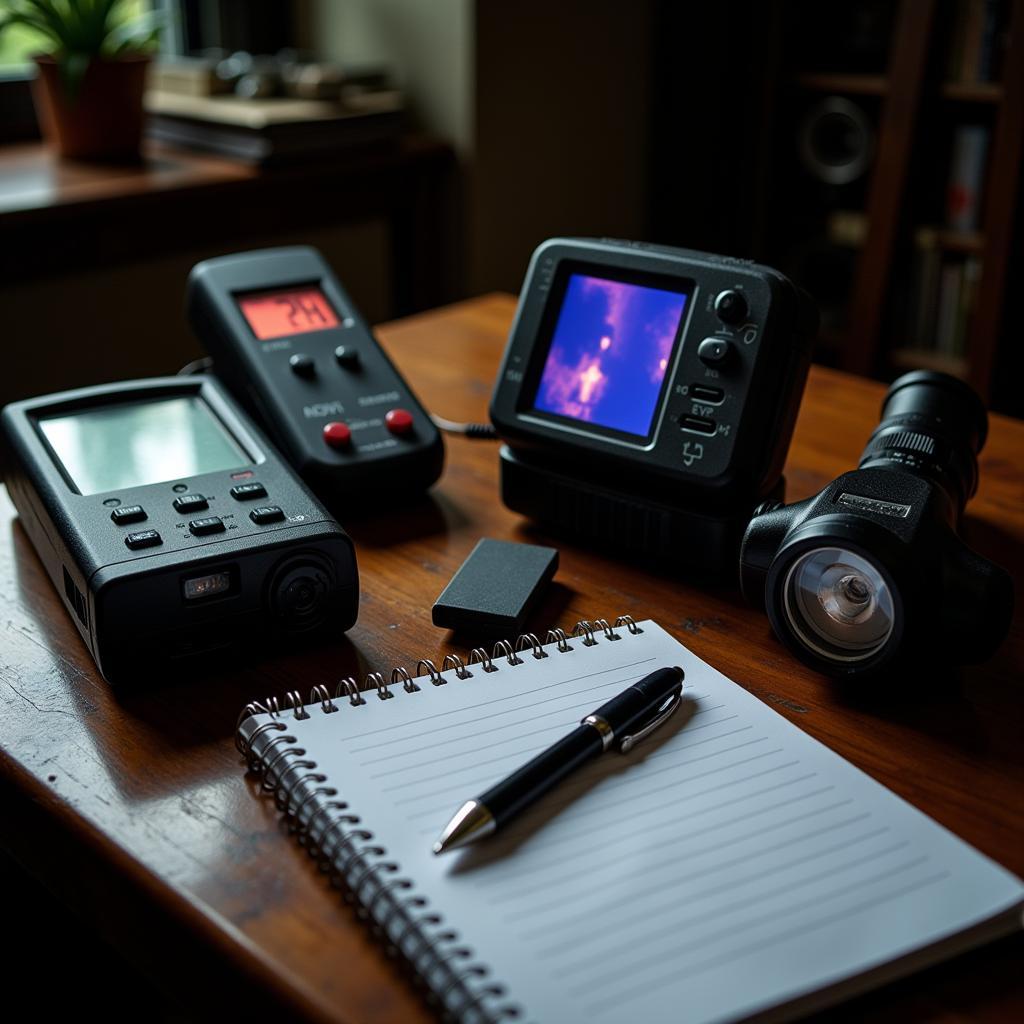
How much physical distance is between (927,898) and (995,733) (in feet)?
0.59

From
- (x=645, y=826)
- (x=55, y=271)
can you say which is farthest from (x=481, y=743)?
(x=55, y=271)

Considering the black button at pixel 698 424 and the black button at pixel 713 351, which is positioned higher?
the black button at pixel 713 351

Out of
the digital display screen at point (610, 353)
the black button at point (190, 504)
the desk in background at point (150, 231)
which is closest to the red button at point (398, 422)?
the digital display screen at point (610, 353)

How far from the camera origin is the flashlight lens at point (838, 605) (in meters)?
0.72

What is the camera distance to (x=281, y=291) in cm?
107

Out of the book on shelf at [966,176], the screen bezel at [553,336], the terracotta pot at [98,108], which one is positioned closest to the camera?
the screen bezel at [553,336]

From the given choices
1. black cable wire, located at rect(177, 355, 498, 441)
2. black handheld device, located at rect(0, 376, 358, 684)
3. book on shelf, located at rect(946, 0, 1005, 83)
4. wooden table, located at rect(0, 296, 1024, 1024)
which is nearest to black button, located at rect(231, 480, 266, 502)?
black handheld device, located at rect(0, 376, 358, 684)

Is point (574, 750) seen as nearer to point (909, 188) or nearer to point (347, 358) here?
point (347, 358)

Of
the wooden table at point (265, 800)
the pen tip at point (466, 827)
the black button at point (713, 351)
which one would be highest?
the black button at point (713, 351)

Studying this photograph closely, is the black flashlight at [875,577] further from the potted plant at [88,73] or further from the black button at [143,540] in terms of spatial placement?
the potted plant at [88,73]

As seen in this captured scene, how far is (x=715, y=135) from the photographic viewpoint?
266 cm

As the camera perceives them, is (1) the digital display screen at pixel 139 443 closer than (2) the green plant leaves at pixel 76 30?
Yes

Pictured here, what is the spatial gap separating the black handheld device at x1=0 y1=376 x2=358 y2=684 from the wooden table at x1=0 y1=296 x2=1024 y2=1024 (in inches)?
1.2

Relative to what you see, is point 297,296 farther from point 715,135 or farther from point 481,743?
point 715,135
